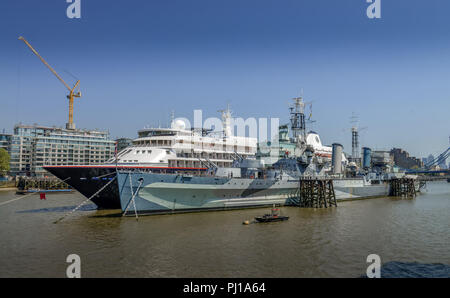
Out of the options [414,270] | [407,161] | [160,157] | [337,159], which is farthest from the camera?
[407,161]

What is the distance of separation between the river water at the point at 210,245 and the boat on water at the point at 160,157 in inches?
117

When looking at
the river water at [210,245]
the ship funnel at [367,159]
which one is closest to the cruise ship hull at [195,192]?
the river water at [210,245]

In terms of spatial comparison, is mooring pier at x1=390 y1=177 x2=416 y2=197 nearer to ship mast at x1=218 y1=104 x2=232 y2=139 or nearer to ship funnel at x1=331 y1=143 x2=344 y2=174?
ship funnel at x1=331 y1=143 x2=344 y2=174

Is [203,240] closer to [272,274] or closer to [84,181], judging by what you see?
[272,274]

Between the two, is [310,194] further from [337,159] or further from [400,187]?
[400,187]

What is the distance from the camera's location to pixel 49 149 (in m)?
80.6

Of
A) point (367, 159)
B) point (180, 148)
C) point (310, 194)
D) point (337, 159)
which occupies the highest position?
point (180, 148)

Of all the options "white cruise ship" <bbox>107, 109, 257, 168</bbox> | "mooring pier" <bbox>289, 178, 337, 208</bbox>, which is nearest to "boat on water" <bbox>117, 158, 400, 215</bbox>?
"mooring pier" <bbox>289, 178, 337, 208</bbox>

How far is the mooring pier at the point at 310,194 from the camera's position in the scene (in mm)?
34844

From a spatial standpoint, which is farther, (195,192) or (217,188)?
(217,188)

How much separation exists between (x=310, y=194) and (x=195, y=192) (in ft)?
48.3

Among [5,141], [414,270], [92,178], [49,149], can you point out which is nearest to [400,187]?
[414,270]

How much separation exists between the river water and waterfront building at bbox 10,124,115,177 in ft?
195
